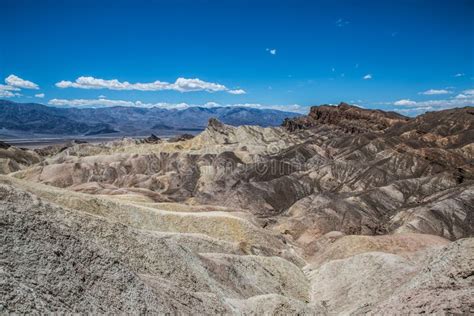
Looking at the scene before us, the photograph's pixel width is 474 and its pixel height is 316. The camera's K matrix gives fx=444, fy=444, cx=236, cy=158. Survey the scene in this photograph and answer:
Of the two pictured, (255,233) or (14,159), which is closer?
(255,233)

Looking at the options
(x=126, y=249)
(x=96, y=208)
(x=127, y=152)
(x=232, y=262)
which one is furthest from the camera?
(x=127, y=152)

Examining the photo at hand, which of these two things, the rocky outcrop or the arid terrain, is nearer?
the arid terrain

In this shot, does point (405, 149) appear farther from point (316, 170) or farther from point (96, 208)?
point (96, 208)

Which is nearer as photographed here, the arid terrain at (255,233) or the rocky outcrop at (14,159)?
the arid terrain at (255,233)

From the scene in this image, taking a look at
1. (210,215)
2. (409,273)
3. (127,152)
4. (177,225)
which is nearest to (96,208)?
(177,225)

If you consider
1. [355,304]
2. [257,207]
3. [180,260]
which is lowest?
[257,207]

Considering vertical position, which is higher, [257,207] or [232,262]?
[232,262]

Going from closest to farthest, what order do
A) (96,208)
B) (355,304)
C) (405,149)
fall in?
(355,304) → (96,208) → (405,149)

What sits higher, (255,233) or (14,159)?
(255,233)
